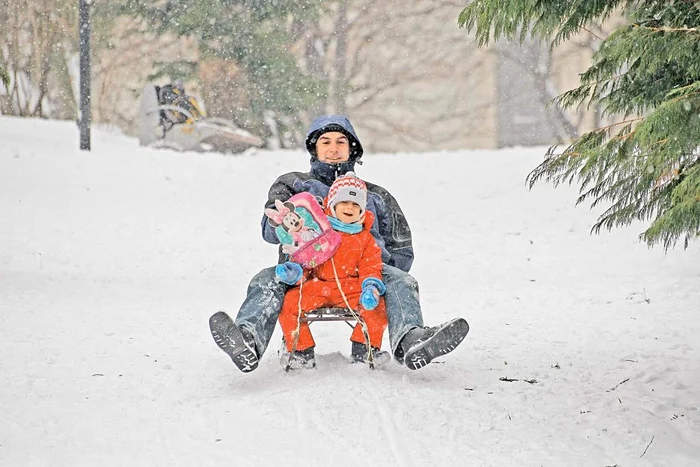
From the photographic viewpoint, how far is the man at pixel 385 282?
4754 mm

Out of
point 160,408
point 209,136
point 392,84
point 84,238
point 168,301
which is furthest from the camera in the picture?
point 392,84

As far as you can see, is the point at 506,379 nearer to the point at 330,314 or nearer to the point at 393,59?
the point at 330,314

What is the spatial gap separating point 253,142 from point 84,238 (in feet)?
23.4

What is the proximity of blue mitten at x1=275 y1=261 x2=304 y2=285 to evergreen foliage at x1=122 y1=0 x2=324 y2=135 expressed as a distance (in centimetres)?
1499

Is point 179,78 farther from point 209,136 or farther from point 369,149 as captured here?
point 369,149

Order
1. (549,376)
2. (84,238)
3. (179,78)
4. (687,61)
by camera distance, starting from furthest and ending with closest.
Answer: (179,78), (84,238), (549,376), (687,61)

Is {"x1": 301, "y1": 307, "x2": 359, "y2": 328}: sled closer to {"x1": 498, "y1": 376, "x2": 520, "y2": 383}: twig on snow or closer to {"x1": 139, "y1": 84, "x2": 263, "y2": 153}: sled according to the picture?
{"x1": 498, "y1": 376, "x2": 520, "y2": 383}: twig on snow

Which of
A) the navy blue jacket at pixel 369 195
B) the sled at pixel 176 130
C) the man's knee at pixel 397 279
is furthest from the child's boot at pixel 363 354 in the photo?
the sled at pixel 176 130

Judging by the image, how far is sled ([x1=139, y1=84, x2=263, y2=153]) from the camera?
1627 cm

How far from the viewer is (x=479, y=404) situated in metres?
4.74

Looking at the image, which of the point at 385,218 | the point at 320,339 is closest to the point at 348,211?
the point at 385,218

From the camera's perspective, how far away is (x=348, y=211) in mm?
5285

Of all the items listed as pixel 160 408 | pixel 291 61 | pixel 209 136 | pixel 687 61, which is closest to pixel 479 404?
pixel 160 408

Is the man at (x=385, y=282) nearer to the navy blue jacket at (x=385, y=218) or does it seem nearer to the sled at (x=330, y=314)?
the navy blue jacket at (x=385, y=218)
